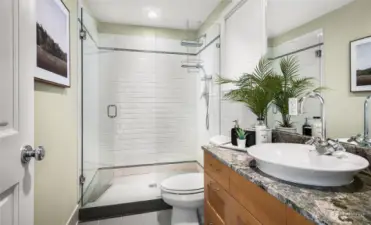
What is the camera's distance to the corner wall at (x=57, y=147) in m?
1.23

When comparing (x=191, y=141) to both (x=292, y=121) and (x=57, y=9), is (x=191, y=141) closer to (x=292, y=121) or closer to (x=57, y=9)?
(x=292, y=121)

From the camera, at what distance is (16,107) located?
693 millimetres

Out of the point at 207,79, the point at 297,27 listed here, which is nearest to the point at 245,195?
the point at 297,27

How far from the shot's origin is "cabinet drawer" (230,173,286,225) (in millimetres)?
728

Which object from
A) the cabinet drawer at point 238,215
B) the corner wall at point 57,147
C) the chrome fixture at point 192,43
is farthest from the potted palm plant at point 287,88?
the chrome fixture at point 192,43

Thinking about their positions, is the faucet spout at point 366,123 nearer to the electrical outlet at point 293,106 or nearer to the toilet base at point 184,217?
the electrical outlet at point 293,106

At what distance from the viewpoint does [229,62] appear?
2.25 meters

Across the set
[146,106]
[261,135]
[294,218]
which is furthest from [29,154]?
[146,106]

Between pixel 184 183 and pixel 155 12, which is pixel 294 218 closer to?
pixel 184 183

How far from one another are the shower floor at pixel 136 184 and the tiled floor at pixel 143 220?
0.16m

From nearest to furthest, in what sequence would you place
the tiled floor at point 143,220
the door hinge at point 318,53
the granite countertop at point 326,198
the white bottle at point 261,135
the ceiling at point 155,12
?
the granite countertop at point 326,198 < the door hinge at point 318,53 < the white bottle at point 261,135 < the tiled floor at point 143,220 < the ceiling at point 155,12

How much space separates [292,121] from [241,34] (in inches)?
40.0

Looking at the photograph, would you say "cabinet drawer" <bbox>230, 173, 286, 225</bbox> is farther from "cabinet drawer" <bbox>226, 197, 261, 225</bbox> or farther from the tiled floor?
the tiled floor

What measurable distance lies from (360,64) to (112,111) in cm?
274
